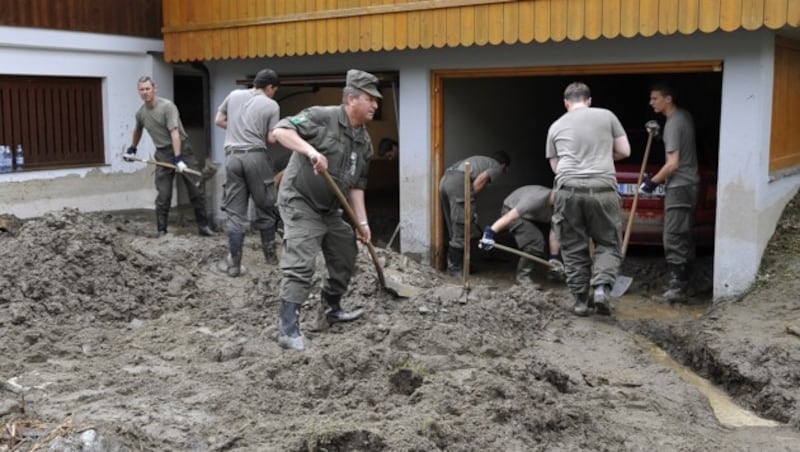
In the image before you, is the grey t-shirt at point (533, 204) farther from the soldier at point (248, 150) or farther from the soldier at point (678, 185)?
the soldier at point (248, 150)

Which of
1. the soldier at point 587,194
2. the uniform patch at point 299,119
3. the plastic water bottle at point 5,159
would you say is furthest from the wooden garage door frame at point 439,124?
the plastic water bottle at point 5,159

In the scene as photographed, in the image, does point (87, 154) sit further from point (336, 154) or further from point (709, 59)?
point (709, 59)

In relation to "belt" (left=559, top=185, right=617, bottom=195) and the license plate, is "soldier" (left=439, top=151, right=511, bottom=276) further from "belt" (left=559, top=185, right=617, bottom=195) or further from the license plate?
"belt" (left=559, top=185, right=617, bottom=195)

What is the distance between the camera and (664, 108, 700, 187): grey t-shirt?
8.13 meters

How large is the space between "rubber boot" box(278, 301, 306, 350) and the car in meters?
4.33

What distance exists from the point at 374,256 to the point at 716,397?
2543 mm

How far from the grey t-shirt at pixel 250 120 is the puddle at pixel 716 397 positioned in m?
4.03

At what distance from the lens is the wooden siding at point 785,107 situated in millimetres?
8016

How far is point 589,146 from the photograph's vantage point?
711 cm

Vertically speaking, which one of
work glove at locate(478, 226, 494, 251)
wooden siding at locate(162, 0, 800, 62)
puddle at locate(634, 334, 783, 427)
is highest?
wooden siding at locate(162, 0, 800, 62)

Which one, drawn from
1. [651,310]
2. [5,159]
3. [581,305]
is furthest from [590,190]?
[5,159]

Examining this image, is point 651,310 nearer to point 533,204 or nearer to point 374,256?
point 533,204

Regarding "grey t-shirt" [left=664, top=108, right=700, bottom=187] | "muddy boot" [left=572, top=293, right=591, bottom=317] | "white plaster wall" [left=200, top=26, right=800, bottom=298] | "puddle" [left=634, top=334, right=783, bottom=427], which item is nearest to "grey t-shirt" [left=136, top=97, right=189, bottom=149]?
"white plaster wall" [left=200, top=26, right=800, bottom=298]

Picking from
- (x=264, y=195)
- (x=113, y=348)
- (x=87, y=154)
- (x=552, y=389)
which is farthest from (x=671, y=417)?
(x=87, y=154)
